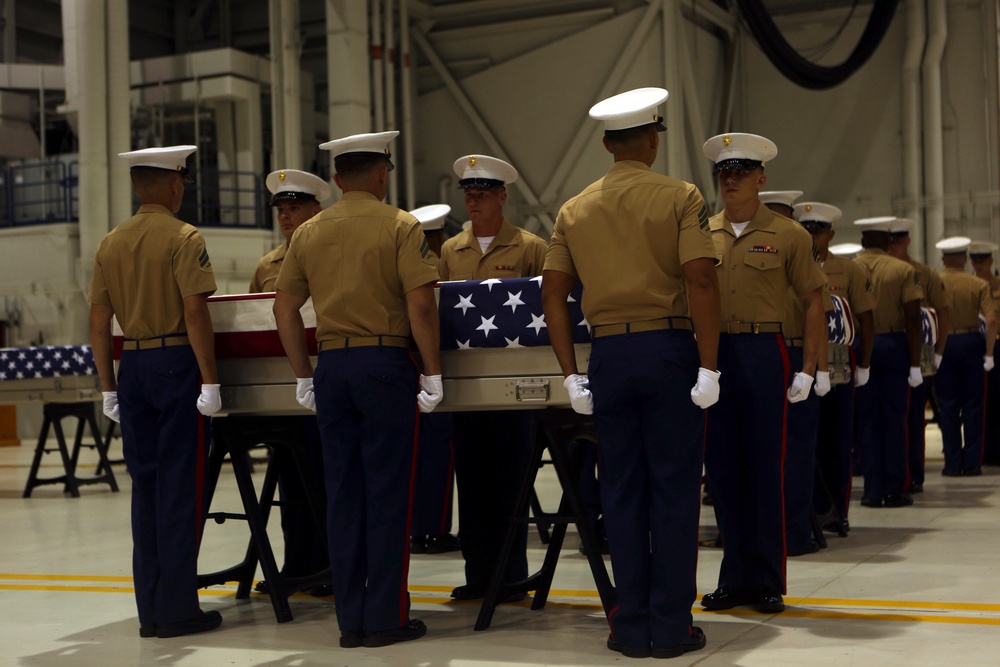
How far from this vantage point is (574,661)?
3.83m

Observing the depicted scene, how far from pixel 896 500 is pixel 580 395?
4.59 meters

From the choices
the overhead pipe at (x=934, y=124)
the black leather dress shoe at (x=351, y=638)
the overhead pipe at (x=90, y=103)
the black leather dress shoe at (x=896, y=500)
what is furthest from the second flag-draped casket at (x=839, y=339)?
the overhead pipe at (x=934, y=124)

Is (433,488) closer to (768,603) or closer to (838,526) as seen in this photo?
(838,526)

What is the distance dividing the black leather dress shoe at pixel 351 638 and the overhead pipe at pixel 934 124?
50.0 feet

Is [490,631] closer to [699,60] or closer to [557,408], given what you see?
[557,408]

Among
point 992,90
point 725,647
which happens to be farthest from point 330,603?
point 992,90

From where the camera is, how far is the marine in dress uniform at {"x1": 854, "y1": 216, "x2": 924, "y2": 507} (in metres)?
7.65

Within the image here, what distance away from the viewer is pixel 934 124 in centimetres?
1762

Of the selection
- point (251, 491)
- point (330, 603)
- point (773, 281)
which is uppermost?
point (773, 281)

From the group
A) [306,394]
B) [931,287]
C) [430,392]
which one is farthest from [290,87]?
[430,392]

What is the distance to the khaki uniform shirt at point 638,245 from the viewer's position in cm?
384

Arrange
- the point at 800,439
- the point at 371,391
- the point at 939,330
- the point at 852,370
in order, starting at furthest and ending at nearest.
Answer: the point at 939,330 → the point at 852,370 → the point at 800,439 → the point at 371,391

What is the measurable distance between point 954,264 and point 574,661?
7360 millimetres

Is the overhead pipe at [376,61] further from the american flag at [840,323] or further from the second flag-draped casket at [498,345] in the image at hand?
the second flag-draped casket at [498,345]
